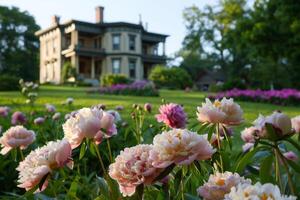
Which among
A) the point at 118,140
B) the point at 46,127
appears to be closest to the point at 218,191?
the point at 118,140

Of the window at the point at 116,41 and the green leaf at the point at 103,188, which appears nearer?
the green leaf at the point at 103,188

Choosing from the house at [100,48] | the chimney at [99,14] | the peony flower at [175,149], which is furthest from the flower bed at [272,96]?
the chimney at [99,14]

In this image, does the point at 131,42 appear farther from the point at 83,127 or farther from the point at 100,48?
the point at 83,127

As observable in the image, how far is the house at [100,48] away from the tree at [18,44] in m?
6.33

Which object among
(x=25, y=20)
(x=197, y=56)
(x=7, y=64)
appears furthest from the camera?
(x=197, y=56)

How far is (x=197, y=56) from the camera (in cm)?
5372

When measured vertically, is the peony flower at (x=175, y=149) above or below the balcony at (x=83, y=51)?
below

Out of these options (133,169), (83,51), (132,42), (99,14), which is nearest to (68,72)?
(83,51)

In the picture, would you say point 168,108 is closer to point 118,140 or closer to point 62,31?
point 118,140

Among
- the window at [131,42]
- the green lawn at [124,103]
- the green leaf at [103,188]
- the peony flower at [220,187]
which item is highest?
the window at [131,42]

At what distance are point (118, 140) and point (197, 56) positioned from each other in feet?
164

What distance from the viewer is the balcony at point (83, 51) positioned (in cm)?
3534

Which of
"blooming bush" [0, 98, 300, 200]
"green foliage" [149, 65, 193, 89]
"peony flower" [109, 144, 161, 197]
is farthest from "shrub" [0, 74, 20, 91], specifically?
"peony flower" [109, 144, 161, 197]

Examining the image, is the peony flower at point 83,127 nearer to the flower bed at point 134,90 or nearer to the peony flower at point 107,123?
the peony flower at point 107,123
